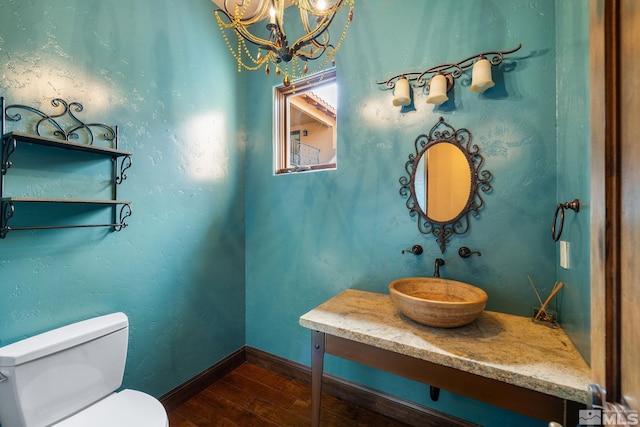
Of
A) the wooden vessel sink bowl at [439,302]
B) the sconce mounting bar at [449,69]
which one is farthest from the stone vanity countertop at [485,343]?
the sconce mounting bar at [449,69]

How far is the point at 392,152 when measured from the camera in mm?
1663

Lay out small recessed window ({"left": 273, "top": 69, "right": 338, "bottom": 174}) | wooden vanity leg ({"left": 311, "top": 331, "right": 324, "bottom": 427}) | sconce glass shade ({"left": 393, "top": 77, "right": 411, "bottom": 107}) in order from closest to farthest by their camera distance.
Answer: wooden vanity leg ({"left": 311, "top": 331, "right": 324, "bottom": 427})
sconce glass shade ({"left": 393, "top": 77, "right": 411, "bottom": 107})
small recessed window ({"left": 273, "top": 69, "right": 338, "bottom": 174})

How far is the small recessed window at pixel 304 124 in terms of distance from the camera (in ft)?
6.55

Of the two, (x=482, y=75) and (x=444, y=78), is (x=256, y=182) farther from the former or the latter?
(x=482, y=75)

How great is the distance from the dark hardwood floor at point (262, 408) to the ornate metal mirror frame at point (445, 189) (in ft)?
3.98

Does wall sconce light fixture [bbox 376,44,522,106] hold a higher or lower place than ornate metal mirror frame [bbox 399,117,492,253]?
higher

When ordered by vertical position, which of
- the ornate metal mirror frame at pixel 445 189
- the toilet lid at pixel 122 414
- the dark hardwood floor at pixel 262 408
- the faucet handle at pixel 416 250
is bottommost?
the dark hardwood floor at pixel 262 408

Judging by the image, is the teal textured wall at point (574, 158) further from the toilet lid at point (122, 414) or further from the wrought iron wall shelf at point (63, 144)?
the wrought iron wall shelf at point (63, 144)

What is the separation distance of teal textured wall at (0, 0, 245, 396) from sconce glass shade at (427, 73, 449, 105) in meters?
1.53

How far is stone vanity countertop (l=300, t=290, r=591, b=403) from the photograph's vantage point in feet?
2.73

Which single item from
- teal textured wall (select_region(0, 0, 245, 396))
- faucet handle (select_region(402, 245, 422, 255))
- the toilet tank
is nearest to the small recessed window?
teal textured wall (select_region(0, 0, 245, 396))

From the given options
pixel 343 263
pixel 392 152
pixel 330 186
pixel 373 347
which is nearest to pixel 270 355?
pixel 343 263

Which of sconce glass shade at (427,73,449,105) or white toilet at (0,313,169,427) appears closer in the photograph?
white toilet at (0,313,169,427)

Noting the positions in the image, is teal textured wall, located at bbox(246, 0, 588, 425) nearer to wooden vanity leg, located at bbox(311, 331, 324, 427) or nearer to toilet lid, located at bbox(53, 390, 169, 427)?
wooden vanity leg, located at bbox(311, 331, 324, 427)
